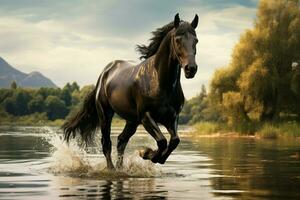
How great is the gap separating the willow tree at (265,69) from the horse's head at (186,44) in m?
44.0

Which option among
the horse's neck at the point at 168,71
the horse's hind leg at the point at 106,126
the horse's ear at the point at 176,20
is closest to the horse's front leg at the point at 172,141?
the horse's neck at the point at 168,71

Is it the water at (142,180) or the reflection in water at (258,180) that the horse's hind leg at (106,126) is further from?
the reflection in water at (258,180)

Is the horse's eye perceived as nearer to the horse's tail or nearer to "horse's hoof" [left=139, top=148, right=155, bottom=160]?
"horse's hoof" [left=139, top=148, right=155, bottom=160]

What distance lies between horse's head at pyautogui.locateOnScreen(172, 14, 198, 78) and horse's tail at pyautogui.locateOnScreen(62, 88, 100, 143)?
4921mm

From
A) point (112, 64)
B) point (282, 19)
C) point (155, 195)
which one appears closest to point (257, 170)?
point (112, 64)

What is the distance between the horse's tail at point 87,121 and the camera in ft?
56.5

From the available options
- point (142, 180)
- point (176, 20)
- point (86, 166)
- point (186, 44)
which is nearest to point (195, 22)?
point (176, 20)

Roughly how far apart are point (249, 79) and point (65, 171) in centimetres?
4251

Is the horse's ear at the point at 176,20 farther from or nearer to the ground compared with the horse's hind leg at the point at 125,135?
farther from the ground

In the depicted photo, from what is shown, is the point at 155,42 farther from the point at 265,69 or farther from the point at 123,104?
the point at 265,69

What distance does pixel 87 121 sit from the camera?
1733 centimetres

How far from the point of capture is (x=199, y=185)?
1166 cm

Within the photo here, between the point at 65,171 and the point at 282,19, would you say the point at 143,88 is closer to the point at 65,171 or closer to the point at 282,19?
the point at 65,171

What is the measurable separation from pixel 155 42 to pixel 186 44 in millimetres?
1934
